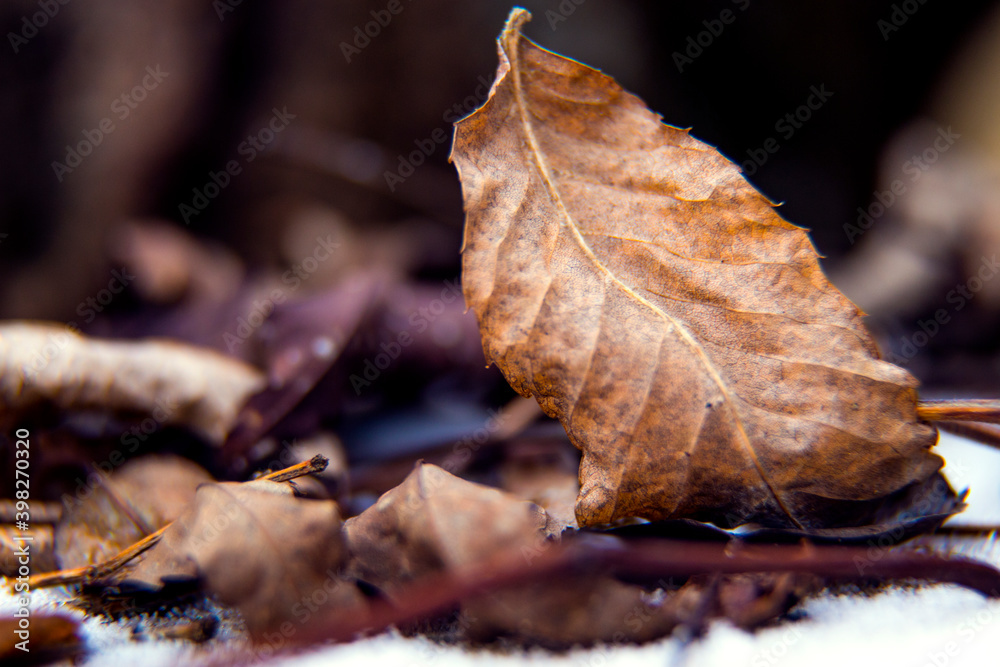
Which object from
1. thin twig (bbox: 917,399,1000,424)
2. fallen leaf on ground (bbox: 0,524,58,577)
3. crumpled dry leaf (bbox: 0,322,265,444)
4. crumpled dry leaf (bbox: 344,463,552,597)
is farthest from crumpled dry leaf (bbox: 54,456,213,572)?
thin twig (bbox: 917,399,1000,424)

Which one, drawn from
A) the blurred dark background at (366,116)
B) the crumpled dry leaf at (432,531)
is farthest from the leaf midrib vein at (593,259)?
the blurred dark background at (366,116)

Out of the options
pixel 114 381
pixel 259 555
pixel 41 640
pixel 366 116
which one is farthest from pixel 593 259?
pixel 366 116

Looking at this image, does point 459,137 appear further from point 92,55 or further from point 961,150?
point 961,150

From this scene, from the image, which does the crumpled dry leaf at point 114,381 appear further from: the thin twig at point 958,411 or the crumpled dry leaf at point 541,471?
the thin twig at point 958,411

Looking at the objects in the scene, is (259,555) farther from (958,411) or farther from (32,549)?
(958,411)

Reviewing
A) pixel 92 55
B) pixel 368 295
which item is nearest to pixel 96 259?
pixel 92 55
